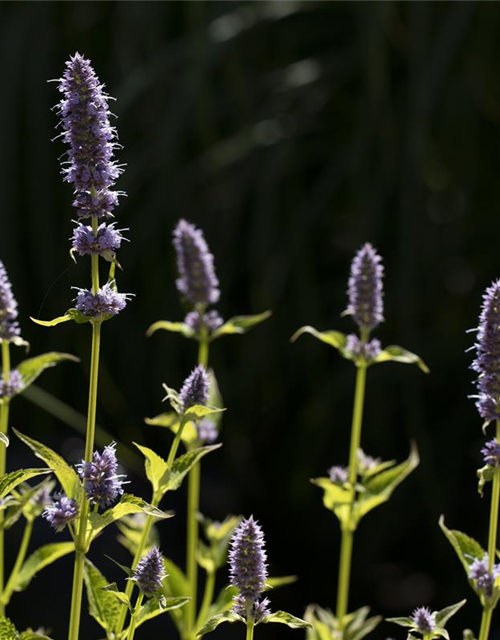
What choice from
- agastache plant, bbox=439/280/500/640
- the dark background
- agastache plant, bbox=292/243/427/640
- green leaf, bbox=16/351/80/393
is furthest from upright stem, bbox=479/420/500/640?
the dark background

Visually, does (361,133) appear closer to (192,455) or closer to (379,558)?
(379,558)

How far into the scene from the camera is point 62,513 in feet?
2.14

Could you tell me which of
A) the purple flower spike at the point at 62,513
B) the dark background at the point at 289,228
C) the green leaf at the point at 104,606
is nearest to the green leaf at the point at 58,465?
the purple flower spike at the point at 62,513

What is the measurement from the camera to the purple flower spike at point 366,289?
832 millimetres

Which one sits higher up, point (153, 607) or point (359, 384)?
point (359, 384)

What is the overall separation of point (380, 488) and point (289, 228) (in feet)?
3.45

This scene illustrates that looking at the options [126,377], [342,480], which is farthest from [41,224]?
[342,480]

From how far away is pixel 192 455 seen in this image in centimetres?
70

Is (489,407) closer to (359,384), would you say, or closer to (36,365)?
(359,384)

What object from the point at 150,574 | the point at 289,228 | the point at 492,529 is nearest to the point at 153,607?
the point at 150,574

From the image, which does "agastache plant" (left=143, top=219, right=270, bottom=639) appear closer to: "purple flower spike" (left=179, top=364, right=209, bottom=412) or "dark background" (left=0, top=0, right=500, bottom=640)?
"purple flower spike" (left=179, top=364, right=209, bottom=412)

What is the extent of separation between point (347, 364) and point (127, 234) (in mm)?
508

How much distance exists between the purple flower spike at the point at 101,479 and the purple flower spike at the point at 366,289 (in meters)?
0.28

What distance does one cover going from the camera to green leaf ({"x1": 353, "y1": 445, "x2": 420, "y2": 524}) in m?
0.87
